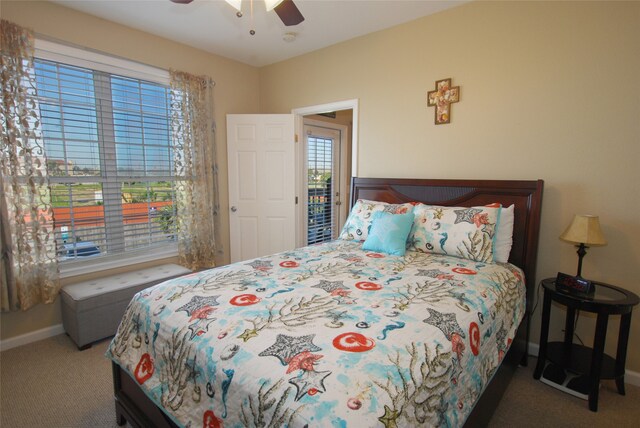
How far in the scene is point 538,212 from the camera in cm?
224

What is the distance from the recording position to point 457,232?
7.37 ft

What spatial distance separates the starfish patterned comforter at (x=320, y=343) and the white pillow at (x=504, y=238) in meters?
0.28

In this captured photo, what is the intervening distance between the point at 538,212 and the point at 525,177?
0.98 ft

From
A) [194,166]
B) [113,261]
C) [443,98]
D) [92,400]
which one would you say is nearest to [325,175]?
[194,166]

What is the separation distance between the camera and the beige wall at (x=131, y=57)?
2.47m

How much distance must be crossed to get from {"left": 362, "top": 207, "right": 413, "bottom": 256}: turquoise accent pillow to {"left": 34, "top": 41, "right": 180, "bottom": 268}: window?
86.0 inches

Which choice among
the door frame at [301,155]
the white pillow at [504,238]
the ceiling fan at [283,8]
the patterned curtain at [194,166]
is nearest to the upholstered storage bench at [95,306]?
the patterned curtain at [194,166]

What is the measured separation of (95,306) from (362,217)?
7.42 ft

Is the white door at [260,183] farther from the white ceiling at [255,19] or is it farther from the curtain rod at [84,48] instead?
the curtain rod at [84,48]

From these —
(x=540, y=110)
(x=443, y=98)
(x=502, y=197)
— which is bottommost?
(x=502, y=197)

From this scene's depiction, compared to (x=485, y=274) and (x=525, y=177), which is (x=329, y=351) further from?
(x=525, y=177)

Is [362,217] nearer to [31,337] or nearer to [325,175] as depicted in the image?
[325,175]

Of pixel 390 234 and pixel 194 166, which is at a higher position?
pixel 194 166

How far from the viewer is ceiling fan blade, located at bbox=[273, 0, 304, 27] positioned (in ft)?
5.50
